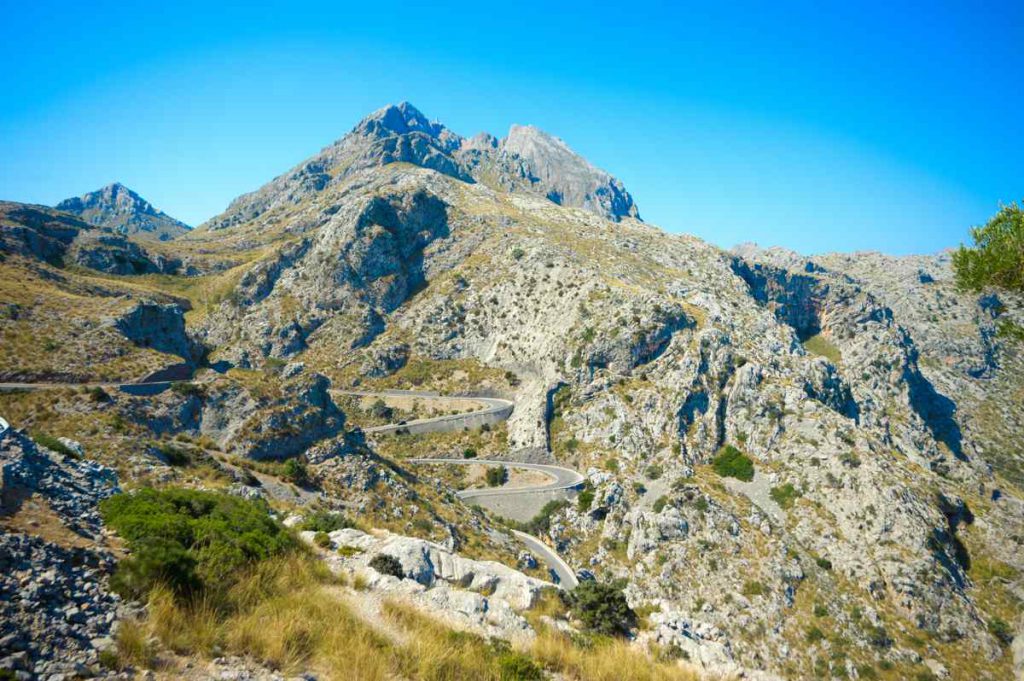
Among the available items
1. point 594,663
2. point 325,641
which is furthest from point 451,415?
point 325,641

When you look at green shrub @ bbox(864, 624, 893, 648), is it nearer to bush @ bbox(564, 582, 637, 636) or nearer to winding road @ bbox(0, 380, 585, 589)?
winding road @ bbox(0, 380, 585, 589)

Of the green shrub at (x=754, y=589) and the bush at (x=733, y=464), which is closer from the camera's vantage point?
the green shrub at (x=754, y=589)

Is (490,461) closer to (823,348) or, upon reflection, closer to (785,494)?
(785,494)

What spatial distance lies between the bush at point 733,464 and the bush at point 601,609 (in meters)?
54.2

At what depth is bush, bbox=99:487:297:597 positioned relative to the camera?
8375 millimetres

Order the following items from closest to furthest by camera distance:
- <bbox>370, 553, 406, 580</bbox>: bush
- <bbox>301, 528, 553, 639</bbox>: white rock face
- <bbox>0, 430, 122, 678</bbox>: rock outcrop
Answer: <bbox>0, 430, 122, 678</bbox>: rock outcrop < <bbox>301, 528, 553, 639</bbox>: white rock face < <bbox>370, 553, 406, 580</bbox>: bush

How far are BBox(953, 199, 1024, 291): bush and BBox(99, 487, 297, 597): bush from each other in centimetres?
3404

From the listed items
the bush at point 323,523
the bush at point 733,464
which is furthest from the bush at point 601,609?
the bush at point 733,464

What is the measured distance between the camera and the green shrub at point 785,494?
6141 centimetres

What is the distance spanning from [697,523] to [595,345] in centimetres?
3590

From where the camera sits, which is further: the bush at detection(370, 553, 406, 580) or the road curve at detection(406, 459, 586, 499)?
the road curve at detection(406, 459, 586, 499)

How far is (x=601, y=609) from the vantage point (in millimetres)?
18438

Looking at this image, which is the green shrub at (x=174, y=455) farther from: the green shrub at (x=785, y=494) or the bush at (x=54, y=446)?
the green shrub at (x=785, y=494)

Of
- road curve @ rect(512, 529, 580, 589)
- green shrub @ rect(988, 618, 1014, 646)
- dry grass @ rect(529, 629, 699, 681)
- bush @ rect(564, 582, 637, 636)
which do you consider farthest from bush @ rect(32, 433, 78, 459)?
green shrub @ rect(988, 618, 1014, 646)
